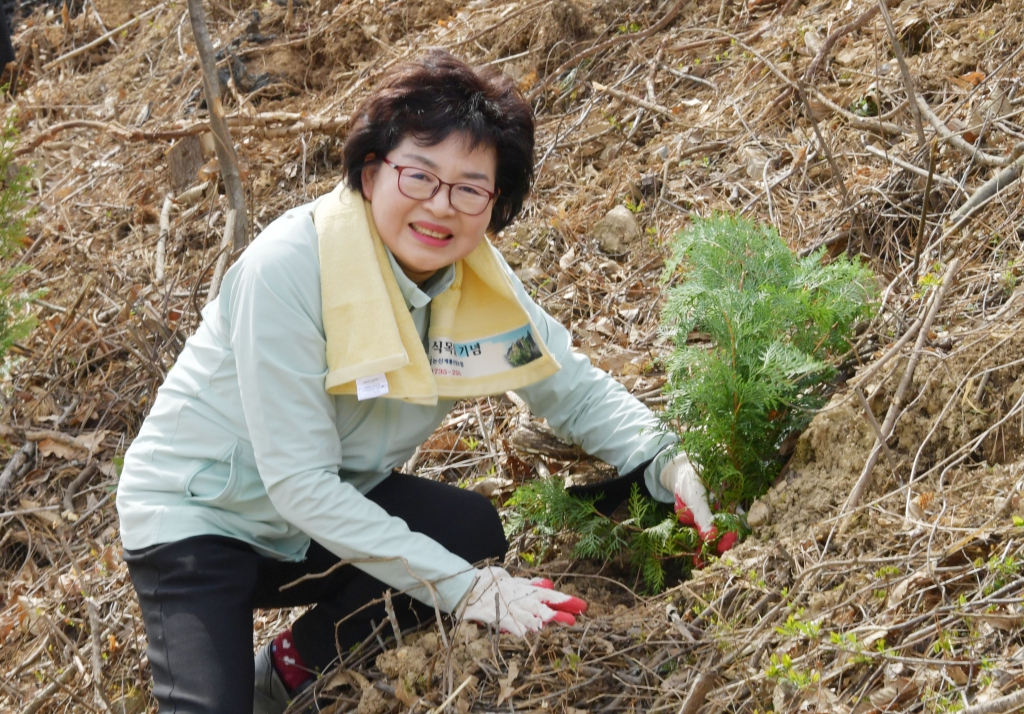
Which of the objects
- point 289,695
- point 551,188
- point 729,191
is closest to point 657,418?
point 289,695

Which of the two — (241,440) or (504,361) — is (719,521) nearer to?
(504,361)

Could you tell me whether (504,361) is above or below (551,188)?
above

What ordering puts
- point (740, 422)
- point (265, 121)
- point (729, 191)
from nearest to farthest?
point (740, 422)
point (729, 191)
point (265, 121)

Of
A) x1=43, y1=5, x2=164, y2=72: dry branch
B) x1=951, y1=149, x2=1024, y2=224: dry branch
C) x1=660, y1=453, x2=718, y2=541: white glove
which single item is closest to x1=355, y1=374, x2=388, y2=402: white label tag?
x1=660, y1=453, x2=718, y2=541: white glove

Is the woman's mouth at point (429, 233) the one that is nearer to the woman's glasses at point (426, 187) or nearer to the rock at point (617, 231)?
the woman's glasses at point (426, 187)

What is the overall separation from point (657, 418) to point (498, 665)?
826 mm

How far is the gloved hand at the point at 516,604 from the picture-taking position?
7.75 ft

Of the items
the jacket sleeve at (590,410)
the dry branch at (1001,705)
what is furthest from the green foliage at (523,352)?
the dry branch at (1001,705)

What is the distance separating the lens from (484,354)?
108 inches

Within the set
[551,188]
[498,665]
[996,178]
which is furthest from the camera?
[551,188]

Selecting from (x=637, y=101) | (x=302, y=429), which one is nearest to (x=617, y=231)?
(x=637, y=101)

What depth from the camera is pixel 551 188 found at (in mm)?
5105

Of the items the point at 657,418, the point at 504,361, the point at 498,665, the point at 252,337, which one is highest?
the point at 252,337

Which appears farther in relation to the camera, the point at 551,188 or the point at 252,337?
the point at 551,188
